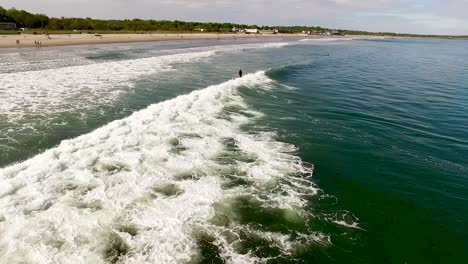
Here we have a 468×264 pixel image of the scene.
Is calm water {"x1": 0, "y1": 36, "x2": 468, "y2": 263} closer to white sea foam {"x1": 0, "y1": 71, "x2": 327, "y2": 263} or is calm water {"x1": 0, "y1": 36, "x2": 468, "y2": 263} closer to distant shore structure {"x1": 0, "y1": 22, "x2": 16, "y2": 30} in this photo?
white sea foam {"x1": 0, "y1": 71, "x2": 327, "y2": 263}

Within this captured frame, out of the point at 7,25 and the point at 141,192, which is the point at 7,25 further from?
the point at 141,192

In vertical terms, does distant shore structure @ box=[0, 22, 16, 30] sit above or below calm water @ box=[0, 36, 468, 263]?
above

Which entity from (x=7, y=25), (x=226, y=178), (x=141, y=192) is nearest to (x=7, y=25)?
(x=7, y=25)

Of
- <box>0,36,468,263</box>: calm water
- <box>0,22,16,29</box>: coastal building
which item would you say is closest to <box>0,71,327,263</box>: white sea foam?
<box>0,36,468,263</box>: calm water

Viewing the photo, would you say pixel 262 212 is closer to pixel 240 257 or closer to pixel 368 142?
pixel 240 257

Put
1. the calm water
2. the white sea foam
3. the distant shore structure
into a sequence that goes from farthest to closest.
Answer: the distant shore structure < the calm water < the white sea foam

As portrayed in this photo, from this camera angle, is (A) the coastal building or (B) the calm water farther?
(A) the coastal building
